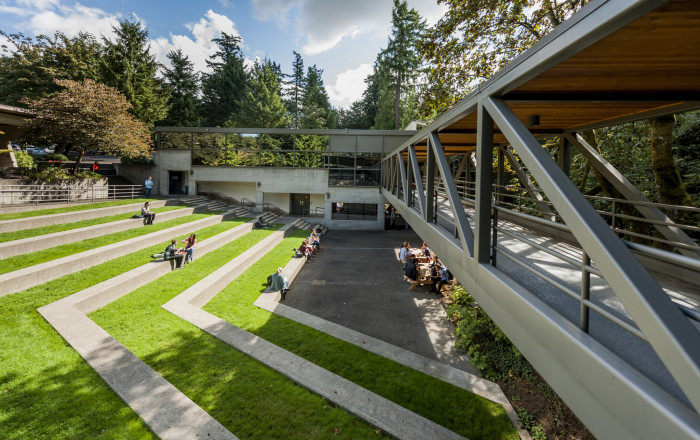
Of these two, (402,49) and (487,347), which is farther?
(402,49)

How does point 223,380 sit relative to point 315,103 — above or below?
below

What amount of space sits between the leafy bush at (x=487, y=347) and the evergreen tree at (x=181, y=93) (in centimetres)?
4026

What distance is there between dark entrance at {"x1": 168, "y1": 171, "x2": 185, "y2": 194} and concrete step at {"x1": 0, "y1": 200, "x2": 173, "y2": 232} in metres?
11.4

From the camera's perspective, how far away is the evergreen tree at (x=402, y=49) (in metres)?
32.6

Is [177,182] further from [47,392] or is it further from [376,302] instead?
[47,392]

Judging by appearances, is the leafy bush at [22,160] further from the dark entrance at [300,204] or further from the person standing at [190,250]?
the dark entrance at [300,204]

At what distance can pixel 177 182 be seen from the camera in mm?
29578

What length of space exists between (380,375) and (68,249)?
1207 cm

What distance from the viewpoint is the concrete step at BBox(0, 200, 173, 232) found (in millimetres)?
11742

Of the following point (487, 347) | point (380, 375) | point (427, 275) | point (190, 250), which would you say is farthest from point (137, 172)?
point (487, 347)

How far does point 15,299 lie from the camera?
786 cm

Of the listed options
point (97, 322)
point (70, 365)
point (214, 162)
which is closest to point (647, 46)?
point (70, 365)

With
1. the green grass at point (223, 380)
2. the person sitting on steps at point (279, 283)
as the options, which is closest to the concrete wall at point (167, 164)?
the person sitting on steps at point (279, 283)

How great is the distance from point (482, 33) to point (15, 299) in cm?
1609
